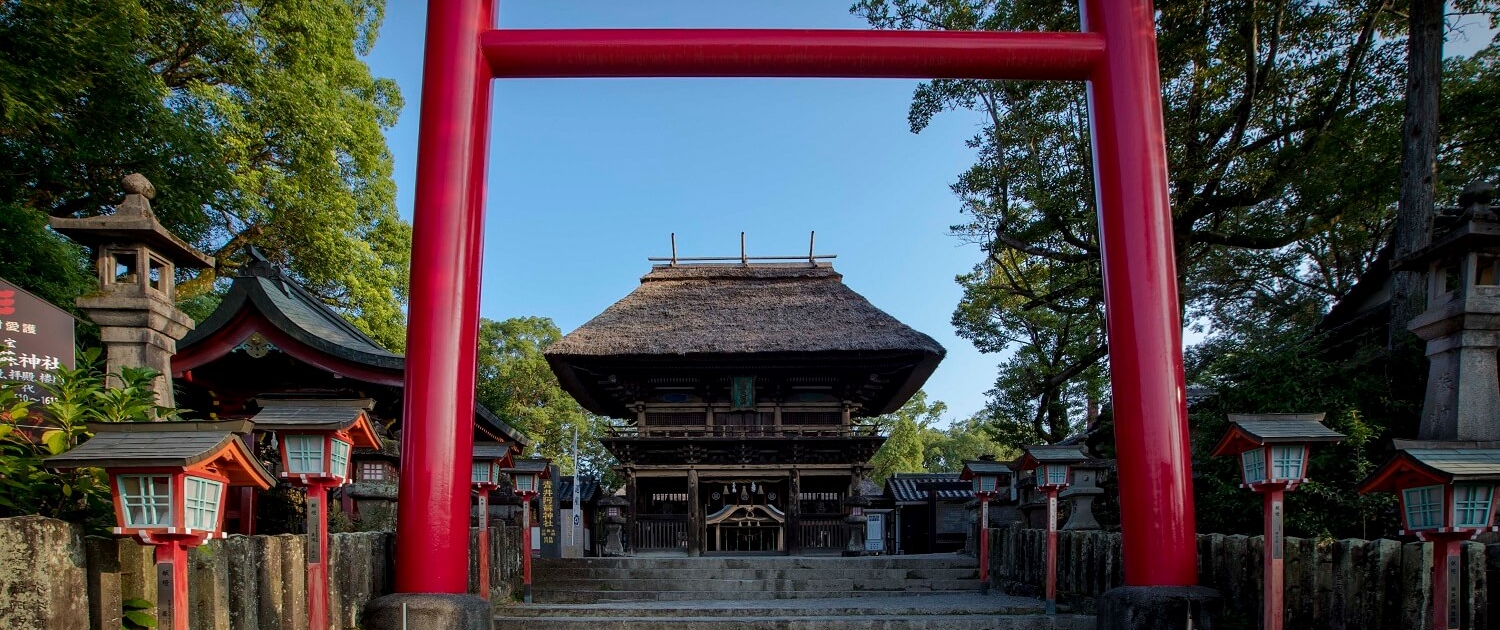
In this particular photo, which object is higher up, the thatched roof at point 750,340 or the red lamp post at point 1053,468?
the thatched roof at point 750,340

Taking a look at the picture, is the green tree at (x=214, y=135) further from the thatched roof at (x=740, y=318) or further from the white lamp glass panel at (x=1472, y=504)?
the white lamp glass panel at (x=1472, y=504)

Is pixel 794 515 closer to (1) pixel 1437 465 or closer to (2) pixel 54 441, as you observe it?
(1) pixel 1437 465

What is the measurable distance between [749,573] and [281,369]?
19.0 feet

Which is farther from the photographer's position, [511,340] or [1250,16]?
[511,340]

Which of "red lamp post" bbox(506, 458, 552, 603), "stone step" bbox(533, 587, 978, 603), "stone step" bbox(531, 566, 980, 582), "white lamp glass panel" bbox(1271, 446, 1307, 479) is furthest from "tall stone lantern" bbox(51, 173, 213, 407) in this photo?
"white lamp glass panel" bbox(1271, 446, 1307, 479)

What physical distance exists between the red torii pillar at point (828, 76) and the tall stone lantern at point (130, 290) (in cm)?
156

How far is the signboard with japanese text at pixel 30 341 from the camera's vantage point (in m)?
4.93

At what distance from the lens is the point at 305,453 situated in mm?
5105

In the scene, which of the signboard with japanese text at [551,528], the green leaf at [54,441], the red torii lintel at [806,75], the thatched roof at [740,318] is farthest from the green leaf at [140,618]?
the signboard with japanese text at [551,528]

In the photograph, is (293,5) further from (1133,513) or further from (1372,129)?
(1372,129)

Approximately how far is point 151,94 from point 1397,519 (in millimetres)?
15011

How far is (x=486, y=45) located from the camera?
261 inches

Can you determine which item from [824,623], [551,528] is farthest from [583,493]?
[824,623]

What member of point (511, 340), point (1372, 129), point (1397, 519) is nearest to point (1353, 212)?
point (1372, 129)
